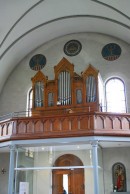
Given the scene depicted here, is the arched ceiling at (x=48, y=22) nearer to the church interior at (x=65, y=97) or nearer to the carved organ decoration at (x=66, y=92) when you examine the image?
the church interior at (x=65, y=97)

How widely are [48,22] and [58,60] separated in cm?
236

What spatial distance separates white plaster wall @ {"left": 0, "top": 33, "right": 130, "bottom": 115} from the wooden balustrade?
3.58 metres

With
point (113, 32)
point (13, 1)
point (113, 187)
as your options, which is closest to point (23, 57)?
point (13, 1)

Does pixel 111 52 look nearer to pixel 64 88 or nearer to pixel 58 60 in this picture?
pixel 58 60

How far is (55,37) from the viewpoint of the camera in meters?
→ 18.1

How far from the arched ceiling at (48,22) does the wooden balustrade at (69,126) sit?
5137 millimetres

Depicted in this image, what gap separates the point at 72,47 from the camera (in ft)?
58.2

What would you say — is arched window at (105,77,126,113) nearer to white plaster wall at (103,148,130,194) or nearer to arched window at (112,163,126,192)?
white plaster wall at (103,148,130,194)

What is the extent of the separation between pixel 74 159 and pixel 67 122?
2.71 m

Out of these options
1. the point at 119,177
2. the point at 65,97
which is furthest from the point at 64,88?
the point at 119,177

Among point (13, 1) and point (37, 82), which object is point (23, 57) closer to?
point (37, 82)

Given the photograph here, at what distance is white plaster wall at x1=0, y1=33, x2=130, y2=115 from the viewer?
16.6 metres

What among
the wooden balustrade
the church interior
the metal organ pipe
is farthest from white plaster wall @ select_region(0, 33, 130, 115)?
the wooden balustrade

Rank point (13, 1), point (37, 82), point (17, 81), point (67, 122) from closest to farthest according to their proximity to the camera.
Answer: point (67, 122) < point (13, 1) < point (37, 82) < point (17, 81)
